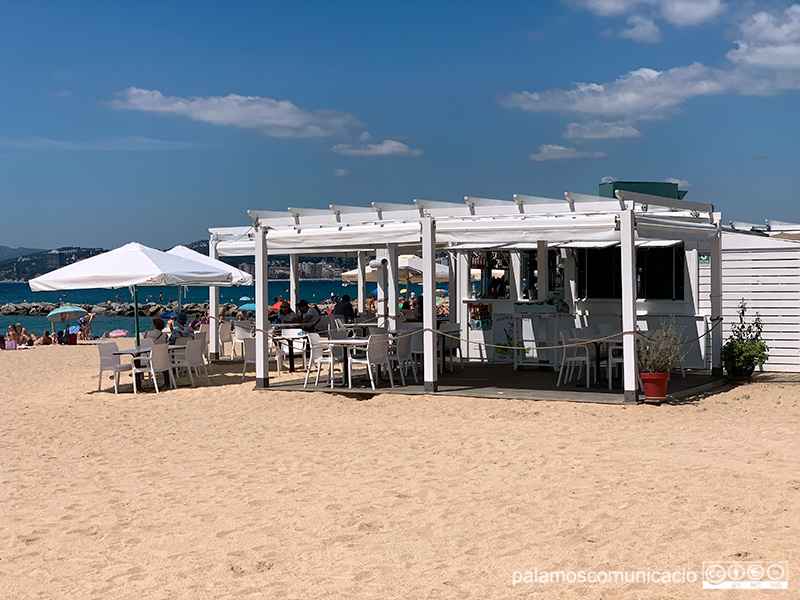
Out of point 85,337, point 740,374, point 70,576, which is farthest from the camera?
point 85,337

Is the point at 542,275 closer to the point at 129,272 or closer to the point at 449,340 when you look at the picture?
the point at 449,340

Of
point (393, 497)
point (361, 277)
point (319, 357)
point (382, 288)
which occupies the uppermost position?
point (361, 277)

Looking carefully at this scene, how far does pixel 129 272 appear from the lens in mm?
12805

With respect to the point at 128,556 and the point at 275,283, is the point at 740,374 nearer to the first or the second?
the point at 128,556

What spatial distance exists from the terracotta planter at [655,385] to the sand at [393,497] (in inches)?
8.1

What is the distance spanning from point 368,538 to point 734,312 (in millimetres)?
9972

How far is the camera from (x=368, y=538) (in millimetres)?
5562

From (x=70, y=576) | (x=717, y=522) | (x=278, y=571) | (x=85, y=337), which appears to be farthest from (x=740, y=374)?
(x=85, y=337)

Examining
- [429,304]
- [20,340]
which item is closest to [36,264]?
[20,340]

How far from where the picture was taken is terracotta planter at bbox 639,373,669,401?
10102 millimetres

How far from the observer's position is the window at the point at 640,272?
1388cm

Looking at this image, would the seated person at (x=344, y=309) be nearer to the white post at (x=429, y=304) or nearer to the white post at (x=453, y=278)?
the white post at (x=453, y=278)

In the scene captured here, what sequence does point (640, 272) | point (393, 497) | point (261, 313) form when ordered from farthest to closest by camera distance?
point (640, 272), point (261, 313), point (393, 497)

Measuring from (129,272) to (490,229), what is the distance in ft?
18.1
